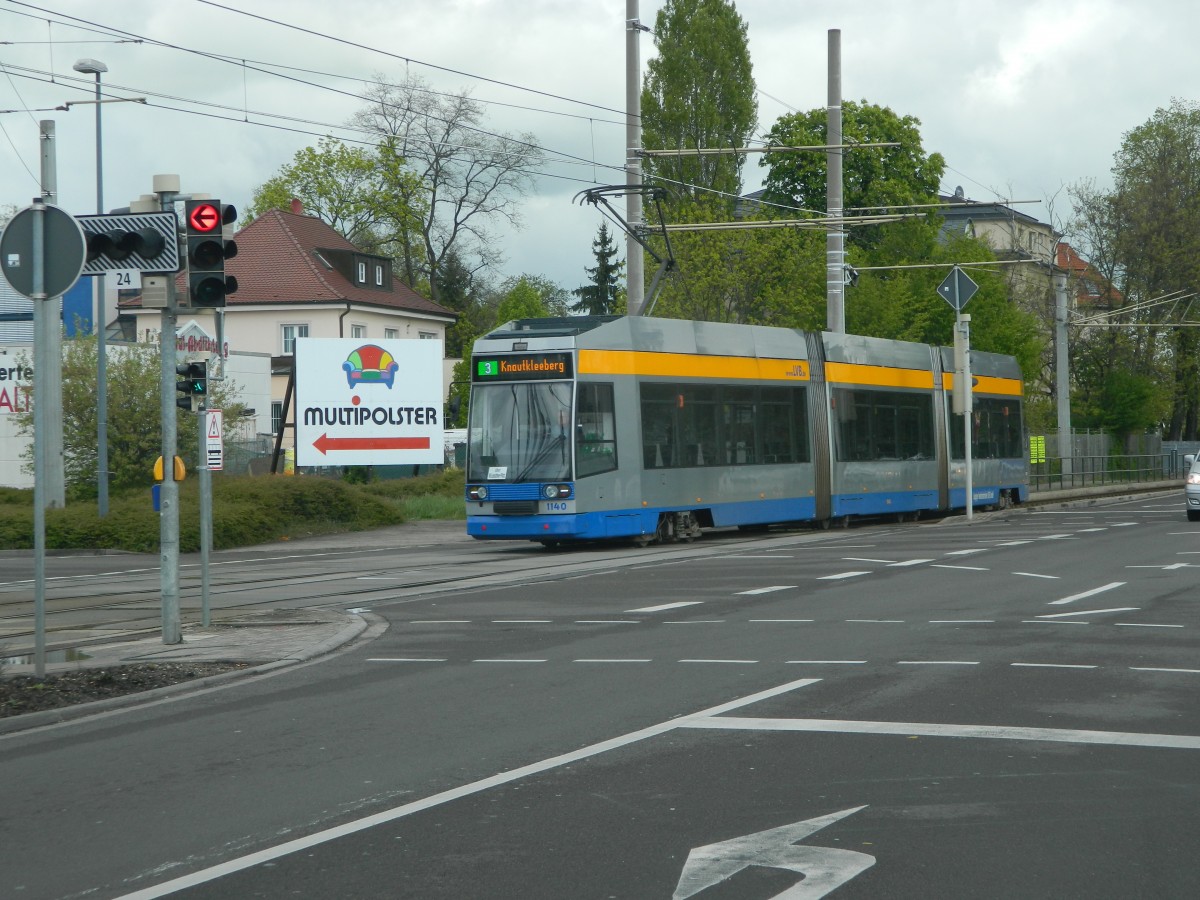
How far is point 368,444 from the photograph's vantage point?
125 feet

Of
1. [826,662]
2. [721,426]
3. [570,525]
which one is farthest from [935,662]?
[721,426]

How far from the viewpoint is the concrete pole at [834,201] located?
113ft

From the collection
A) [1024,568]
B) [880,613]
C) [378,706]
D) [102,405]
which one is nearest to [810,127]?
[102,405]

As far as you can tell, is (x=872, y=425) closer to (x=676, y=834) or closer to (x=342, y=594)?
(x=342, y=594)

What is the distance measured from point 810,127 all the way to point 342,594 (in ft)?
173

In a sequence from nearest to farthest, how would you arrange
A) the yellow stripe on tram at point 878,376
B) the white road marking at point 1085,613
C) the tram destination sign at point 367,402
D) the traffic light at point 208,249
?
1. the traffic light at point 208,249
2. the white road marking at point 1085,613
3. the yellow stripe on tram at point 878,376
4. the tram destination sign at point 367,402

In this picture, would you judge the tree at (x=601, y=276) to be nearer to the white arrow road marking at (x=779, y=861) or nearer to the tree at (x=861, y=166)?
the tree at (x=861, y=166)

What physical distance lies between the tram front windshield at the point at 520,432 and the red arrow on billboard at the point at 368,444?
13.2 metres

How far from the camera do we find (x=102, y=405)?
→ 30953mm

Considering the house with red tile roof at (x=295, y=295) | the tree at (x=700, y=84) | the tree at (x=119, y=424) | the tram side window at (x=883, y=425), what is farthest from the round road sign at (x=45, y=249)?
the tree at (x=700, y=84)

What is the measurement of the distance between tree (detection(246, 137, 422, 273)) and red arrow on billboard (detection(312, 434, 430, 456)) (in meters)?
36.1

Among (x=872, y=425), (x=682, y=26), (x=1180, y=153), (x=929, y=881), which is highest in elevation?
(x=682, y=26)

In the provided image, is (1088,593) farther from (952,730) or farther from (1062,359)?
(1062,359)

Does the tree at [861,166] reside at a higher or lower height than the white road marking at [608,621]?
higher
